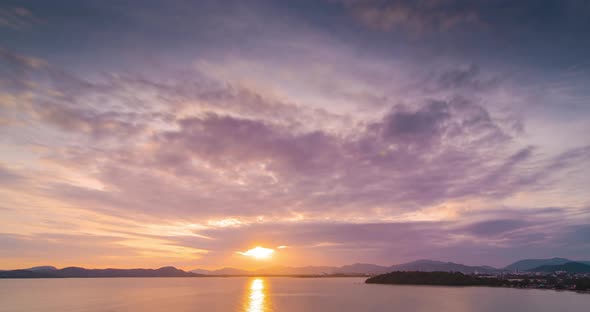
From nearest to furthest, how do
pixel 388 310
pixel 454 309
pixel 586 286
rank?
pixel 388 310
pixel 454 309
pixel 586 286

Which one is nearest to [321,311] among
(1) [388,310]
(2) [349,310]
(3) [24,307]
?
(2) [349,310]

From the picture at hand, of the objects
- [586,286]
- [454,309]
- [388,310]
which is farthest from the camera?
[586,286]

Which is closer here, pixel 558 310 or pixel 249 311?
pixel 249 311

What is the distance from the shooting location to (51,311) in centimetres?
8688

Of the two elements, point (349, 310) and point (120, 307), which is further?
point (120, 307)

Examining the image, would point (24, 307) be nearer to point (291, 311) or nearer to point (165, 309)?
point (165, 309)

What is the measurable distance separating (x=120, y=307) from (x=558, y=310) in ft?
394

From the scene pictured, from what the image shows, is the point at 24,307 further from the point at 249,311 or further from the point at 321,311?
the point at 321,311

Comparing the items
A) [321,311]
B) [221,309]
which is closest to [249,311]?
[221,309]

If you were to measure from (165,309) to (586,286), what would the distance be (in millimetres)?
202242

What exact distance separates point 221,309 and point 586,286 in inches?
7430

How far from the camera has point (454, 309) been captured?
91.2 meters

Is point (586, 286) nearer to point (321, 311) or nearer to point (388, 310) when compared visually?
point (388, 310)

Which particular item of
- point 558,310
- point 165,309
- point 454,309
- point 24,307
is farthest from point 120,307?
point 558,310
